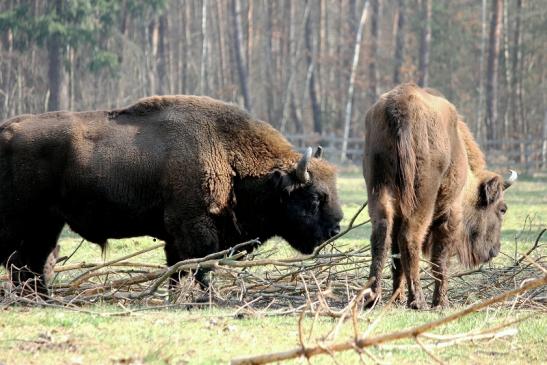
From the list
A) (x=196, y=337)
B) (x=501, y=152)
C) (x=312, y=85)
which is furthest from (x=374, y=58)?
(x=196, y=337)

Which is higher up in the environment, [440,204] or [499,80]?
[440,204]

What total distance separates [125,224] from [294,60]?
4955 centimetres

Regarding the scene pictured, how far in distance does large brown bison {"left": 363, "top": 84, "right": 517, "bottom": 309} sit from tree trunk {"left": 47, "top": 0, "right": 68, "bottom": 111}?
33.0m

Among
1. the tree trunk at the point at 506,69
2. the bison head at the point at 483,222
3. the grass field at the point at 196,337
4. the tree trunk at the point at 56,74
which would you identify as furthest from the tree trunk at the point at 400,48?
the grass field at the point at 196,337

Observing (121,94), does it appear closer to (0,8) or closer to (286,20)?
(0,8)

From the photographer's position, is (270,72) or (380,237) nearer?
(380,237)

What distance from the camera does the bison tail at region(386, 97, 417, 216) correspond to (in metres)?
8.56

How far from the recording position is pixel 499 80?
178 ft

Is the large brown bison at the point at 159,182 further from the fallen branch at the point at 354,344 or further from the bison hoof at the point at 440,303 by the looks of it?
the fallen branch at the point at 354,344

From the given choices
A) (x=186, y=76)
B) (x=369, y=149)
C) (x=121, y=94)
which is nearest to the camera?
(x=369, y=149)

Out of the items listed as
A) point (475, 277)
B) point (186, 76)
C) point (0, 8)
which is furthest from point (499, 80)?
point (475, 277)

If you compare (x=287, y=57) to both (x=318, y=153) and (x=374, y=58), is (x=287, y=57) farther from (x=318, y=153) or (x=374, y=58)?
(x=318, y=153)

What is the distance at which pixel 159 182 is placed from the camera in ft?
31.2

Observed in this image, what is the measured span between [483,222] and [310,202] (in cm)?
199
